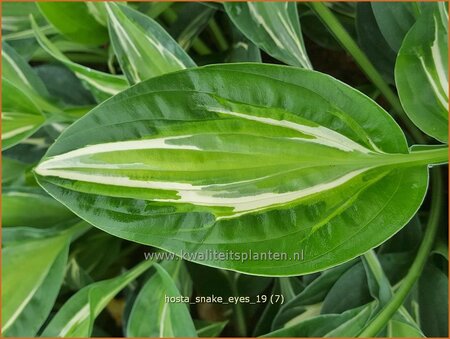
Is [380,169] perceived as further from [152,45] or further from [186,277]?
[186,277]

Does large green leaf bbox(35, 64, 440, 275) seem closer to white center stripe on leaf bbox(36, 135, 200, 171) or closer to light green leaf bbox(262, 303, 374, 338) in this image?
white center stripe on leaf bbox(36, 135, 200, 171)

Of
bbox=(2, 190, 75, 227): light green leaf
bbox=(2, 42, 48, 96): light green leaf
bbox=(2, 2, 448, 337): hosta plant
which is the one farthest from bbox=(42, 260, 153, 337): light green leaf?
bbox=(2, 42, 48, 96): light green leaf

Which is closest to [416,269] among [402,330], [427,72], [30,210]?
[402,330]

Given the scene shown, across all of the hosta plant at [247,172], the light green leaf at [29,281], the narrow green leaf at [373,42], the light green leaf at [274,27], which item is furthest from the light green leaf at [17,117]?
the narrow green leaf at [373,42]

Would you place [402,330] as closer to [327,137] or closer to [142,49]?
[327,137]

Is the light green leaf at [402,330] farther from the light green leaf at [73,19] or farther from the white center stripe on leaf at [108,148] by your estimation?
the light green leaf at [73,19]

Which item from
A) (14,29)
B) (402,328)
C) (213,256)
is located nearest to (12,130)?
(14,29)
